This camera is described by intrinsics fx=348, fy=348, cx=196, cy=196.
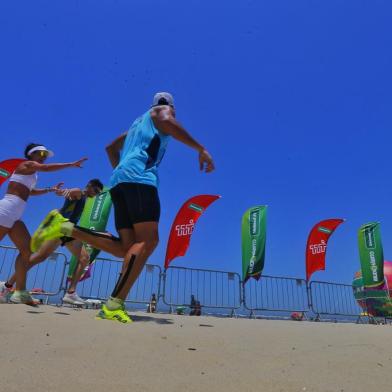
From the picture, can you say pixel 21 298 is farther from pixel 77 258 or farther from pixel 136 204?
pixel 136 204

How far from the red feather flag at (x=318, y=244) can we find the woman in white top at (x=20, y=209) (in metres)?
10.3

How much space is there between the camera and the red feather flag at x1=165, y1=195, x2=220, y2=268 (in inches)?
432

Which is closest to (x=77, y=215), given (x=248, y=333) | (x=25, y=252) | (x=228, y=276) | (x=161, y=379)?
(x=25, y=252)

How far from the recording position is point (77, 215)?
4.97 metres

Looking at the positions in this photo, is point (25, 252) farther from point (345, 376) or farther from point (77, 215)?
point (345, 376)

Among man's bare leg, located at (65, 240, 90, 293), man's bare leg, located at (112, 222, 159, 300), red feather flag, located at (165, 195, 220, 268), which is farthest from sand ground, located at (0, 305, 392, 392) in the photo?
red feather flag, located at (165, 195, 220, 268)

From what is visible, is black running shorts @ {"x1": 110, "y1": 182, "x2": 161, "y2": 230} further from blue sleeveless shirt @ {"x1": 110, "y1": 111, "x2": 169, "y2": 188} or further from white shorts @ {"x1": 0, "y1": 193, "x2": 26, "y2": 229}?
white shorts @ {"x1": 0, "y1": 193, "x2": 26, "y2": 229}

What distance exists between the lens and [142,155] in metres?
3.13

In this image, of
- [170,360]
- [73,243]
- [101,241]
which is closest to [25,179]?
[73,243]

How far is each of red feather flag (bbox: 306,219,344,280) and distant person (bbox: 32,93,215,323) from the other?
1033 centimetres

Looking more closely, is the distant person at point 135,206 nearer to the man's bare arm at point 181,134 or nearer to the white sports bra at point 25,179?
the man's bare arm at point 181,134

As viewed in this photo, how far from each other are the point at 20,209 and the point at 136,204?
5.74 feet

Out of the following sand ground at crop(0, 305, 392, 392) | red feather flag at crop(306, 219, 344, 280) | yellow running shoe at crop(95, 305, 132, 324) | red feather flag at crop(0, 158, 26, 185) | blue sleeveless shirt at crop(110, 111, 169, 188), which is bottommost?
A: sand ground at crop(0, 305, 392, 392)

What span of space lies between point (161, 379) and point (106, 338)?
658 millimetres
